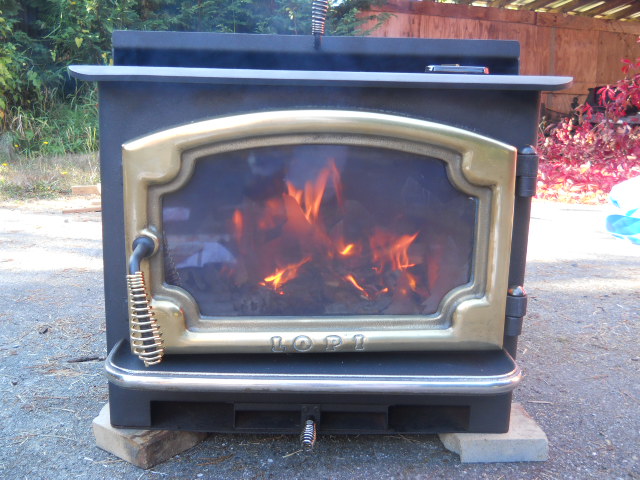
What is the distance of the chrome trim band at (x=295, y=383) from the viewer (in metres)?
1.22

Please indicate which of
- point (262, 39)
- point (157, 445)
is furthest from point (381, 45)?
point (157, 445)

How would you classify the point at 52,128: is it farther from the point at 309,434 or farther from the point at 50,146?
the point at 309,434

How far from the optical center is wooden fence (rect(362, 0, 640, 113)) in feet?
25.5

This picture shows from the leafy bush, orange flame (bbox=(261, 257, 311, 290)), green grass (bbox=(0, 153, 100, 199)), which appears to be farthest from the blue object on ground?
green grass (bbox=(0, 153, 100, 199))

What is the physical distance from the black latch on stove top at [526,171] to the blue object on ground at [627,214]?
9.89ft

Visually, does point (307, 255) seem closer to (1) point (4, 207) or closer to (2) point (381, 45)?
(2) point (381, 45)

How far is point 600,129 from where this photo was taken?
6242 millimetres

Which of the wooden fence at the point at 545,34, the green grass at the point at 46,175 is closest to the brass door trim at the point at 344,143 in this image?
the green grass at the point at 46,175

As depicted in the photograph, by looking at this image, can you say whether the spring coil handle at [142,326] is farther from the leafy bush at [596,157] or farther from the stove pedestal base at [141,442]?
the leafy bush at [596,157]

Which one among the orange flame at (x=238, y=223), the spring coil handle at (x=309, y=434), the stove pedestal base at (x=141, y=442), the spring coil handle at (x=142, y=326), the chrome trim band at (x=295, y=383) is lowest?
the stove pedestal base at (x=141, y=442)

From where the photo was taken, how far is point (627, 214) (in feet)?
13.3

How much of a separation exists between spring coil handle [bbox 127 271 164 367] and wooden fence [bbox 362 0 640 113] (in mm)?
6857

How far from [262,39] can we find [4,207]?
15.0ft

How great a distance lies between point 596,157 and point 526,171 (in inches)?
214
